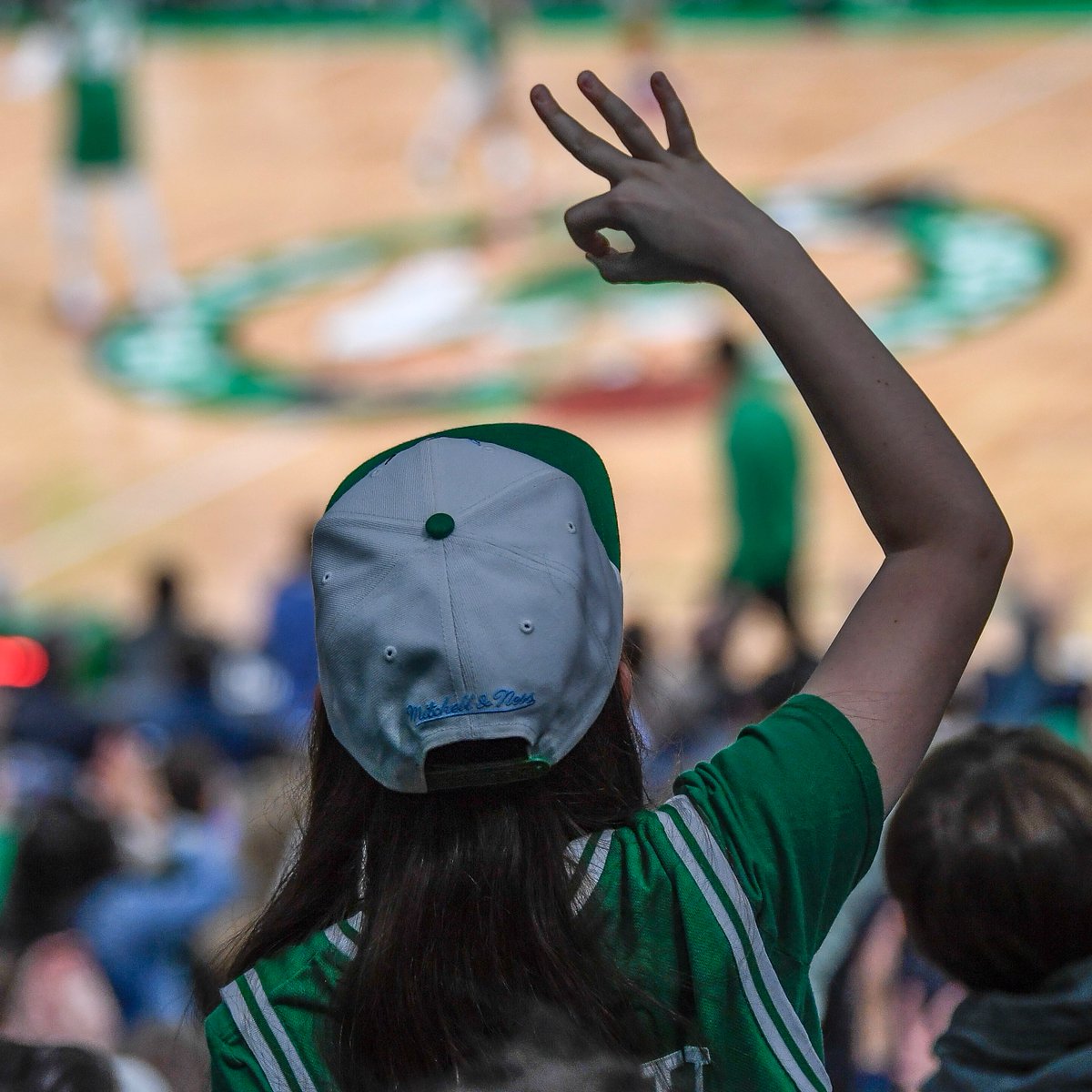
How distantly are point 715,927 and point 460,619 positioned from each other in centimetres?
24

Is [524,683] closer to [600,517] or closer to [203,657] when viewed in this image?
[600,517]

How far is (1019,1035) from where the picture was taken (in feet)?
4.48

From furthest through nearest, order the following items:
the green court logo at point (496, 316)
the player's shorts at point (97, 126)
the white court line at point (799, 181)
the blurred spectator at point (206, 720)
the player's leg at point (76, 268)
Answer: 1. the player's leg at point (76, 268)
2. the player's shorts at point (97, 126)
3. the green court logo at point (496, 316)
4. the white court line at point (799, 181)
5. the blurred spectator at point (206, 720)

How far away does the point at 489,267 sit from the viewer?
973 centimetres

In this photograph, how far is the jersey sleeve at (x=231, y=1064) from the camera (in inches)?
42.2

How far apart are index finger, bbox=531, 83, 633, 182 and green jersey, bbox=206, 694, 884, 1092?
40 cm

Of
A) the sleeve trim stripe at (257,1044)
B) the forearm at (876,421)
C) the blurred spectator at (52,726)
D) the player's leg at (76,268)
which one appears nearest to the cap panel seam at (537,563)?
the forearm at (876,421)

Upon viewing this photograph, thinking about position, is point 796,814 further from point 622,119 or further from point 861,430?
point 622,119

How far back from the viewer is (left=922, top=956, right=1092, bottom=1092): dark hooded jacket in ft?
4.44

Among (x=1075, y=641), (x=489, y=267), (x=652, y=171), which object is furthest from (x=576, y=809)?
(x=489, y=267)

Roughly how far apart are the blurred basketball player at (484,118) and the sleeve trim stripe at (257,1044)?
32.8ft

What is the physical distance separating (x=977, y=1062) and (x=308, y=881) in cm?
57

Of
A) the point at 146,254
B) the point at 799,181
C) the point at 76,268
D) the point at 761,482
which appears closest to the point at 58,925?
the point at 761,482

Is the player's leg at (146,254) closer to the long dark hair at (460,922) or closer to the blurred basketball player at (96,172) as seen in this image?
the blurred basketball player at (96,172)
